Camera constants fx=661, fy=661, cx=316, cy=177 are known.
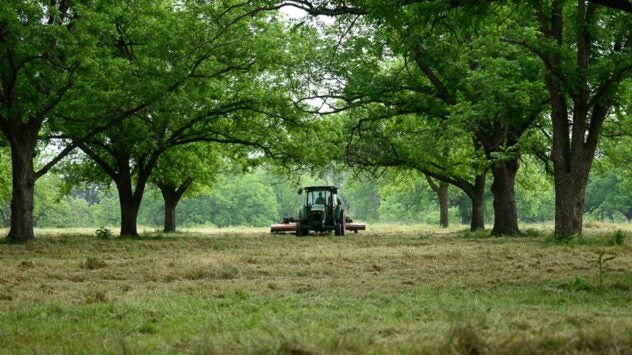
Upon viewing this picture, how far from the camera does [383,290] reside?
879cm

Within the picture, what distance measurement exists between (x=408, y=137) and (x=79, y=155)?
50.8ft

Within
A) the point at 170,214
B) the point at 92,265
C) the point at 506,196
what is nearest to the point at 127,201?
the point at 170,214

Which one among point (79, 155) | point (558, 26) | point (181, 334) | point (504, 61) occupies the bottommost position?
point (181, 334)

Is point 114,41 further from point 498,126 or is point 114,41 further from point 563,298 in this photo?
point 563,298

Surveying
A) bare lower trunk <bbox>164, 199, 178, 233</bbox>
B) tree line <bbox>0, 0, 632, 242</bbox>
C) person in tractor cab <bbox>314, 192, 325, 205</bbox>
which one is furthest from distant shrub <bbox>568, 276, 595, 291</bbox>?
bare lower trunk <bbox>164, 199, 178, 233</bbox>

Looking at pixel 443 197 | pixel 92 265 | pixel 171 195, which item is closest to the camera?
pixel 92 265

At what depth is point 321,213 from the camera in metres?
31.3

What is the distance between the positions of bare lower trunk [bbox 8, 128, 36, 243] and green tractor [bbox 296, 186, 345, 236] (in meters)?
12.3

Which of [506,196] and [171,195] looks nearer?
[506,196]

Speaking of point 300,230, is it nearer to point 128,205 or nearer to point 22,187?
point 128,205

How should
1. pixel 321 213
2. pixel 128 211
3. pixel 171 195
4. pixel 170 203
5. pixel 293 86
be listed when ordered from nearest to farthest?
pixel 293 86, pixel 128 211, pixel 321 213, pixel 171 195, pixel 170 203

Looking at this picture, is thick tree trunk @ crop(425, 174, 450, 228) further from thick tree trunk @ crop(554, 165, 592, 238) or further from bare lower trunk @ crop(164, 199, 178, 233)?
thick tree trunk @ crop(554, 165, 592, 238)

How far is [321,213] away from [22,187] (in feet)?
45.9

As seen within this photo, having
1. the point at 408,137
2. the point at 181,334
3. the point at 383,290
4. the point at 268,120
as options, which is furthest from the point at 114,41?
the point at 181,334
